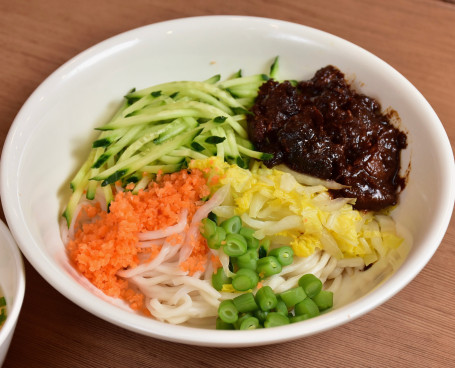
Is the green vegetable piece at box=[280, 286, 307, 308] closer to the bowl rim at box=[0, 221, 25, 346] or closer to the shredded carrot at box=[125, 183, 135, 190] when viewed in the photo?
the shredded carrot at box=[125, 183, 135, 190]

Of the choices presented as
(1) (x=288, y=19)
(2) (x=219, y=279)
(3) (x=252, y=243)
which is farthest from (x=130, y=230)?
(1) (x=288, y=19)

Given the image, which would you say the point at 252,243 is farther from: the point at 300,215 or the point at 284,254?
the point at 300,215

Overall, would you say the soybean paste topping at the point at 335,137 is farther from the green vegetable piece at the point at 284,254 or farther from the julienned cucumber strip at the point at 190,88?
the green vegetable piece at the point at 284,254

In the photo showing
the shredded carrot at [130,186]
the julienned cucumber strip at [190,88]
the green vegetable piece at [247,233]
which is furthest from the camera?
the julienned cucumber strip at [190,88]

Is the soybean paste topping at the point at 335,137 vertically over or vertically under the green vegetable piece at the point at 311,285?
over

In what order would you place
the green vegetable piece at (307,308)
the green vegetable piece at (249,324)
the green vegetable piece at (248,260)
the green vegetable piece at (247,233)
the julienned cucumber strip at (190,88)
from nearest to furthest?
the green vegetable piece at (249,324) → the green vegetable piece at (307,308) → the green vegetable piece at (248,260) → the green vegetable piece at (247,233) → the julienned cucumber strip at (190,88)

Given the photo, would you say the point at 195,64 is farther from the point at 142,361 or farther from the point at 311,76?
the point at 142,361

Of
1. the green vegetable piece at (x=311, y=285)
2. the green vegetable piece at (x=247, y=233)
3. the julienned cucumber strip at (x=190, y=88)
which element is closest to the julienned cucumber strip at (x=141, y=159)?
the julienned cucumber strip at (x=190, y=88)
